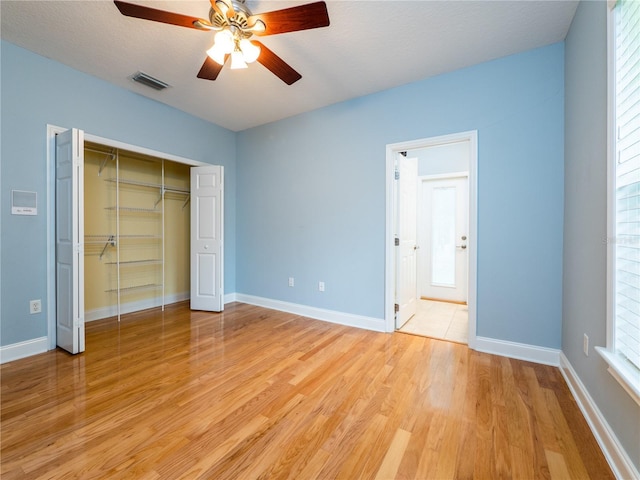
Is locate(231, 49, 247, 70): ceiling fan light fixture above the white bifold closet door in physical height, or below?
above

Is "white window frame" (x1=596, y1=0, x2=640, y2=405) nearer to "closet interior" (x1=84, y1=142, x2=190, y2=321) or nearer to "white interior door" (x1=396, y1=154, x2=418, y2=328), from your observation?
"white interior door" (x1=396, y1=154, x2=418, y2=328)

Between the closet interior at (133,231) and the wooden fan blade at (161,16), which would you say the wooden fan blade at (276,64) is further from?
the closet interior at (133,231)

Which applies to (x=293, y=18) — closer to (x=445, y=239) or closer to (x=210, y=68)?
(x=210, y=68)

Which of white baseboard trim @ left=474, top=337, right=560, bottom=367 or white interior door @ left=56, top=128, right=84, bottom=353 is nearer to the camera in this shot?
white baseboard trim @ left=474, top=337, right=560, bottom=367

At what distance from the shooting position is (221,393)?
1905 millimetres

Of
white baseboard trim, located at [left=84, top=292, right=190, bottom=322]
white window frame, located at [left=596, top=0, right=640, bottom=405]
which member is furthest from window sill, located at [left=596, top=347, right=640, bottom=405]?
white baseboard trim, located at [left=84, top=292, right=190, bottom=322]

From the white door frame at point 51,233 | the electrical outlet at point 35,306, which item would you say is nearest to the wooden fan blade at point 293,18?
the white door frame at point 51,233

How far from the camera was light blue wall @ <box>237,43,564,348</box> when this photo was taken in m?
2.34

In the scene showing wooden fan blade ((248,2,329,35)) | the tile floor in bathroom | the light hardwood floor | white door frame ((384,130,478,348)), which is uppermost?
wooden fan blade ((248,2,329,35))

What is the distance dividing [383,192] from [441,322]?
1875mm

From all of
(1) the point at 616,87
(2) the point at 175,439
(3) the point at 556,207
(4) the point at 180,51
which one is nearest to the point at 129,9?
(4) the point at 180,51

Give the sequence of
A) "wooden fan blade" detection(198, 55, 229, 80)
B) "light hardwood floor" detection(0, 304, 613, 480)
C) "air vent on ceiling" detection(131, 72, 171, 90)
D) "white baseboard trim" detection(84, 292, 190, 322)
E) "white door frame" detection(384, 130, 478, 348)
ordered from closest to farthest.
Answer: "light hardwood floor" detection(0, 304, 613, 480), "wooden fan blade" detection(198, 55, 229, 80), "white door frame" detection(384, 130, 478, 348), "air vent on ceiling" detection(131, 72, 171, 90), "white baseboard trim" detection(84, 292, 190, 322)

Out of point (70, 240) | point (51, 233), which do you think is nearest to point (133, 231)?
point (51, 233)

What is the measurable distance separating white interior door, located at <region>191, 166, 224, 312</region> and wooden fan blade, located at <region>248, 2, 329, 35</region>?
2.35 metres
